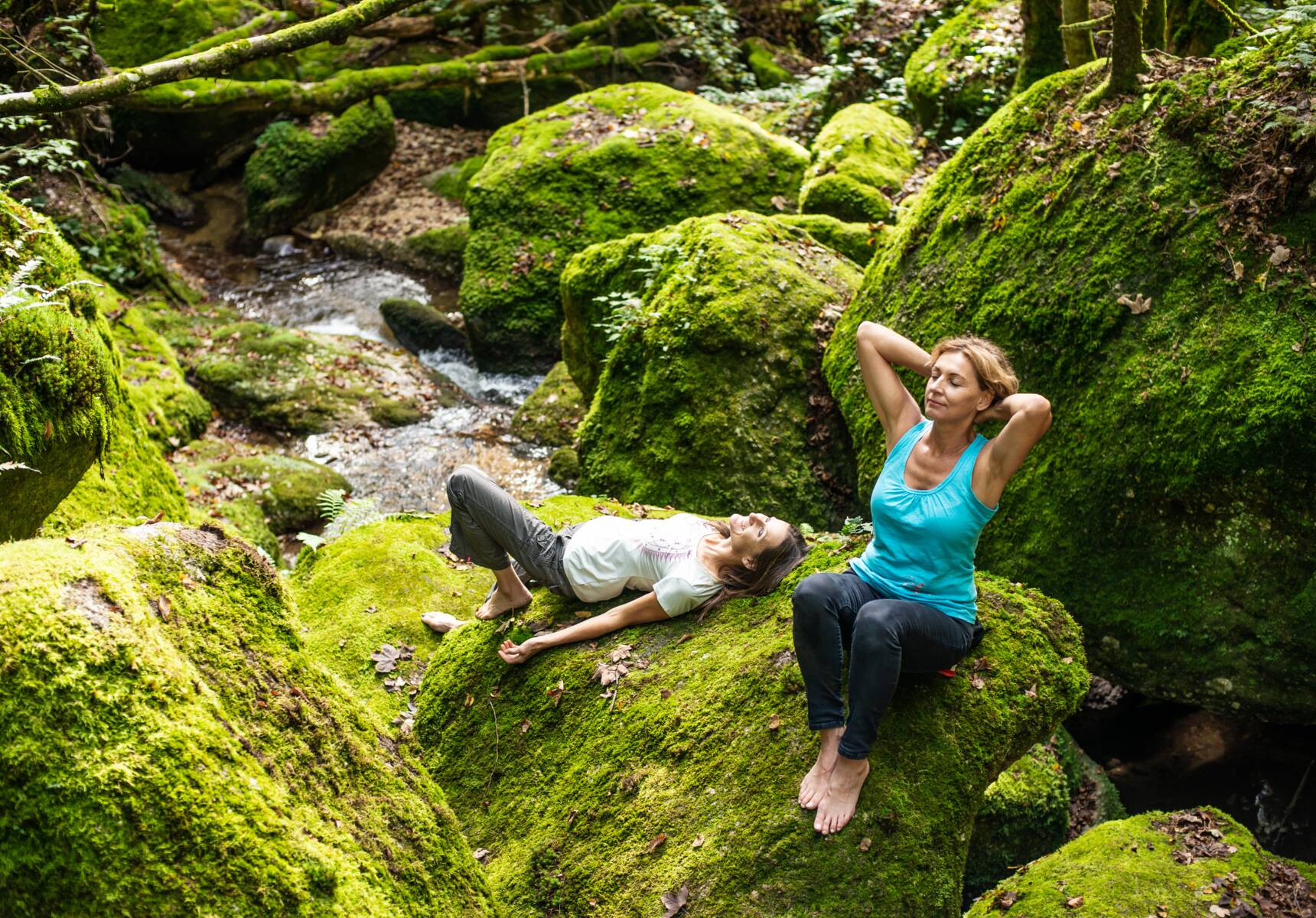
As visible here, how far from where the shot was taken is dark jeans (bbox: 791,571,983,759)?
12.3ft

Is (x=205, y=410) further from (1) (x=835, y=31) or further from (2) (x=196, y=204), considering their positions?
(1) (x=835, y=31)

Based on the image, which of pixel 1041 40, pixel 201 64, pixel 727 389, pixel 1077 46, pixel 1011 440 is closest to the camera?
pixel 1011 440

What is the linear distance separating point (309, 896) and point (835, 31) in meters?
16.9

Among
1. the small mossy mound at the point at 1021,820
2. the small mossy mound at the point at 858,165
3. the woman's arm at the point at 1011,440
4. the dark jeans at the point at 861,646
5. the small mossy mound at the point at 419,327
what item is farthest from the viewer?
the small mossy mound at the point at 419,327

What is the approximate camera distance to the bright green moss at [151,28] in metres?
16.0

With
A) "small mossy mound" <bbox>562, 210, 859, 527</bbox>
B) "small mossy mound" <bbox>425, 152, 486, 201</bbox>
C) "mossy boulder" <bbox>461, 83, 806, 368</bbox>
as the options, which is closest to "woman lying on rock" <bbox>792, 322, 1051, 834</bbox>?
"small mossy mound" <bbox>562, 210, 859, 527</bbox>

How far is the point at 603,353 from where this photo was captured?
8820mm

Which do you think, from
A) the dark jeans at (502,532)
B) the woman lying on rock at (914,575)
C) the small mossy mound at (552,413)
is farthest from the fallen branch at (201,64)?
the small mossy mound at (552,413)

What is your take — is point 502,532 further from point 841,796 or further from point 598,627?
point 841,796

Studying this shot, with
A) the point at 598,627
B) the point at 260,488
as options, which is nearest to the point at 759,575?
the point at 598,627

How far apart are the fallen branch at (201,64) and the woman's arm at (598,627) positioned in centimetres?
360

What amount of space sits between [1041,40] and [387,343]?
29.3ft

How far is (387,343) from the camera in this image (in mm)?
13164

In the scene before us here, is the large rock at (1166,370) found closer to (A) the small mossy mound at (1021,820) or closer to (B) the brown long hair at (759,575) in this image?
(A) the small mossy mound at (1021,820)
